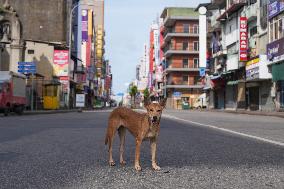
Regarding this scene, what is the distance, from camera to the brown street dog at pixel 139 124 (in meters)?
5.48

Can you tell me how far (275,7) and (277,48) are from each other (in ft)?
12.1

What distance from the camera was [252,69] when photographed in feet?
140

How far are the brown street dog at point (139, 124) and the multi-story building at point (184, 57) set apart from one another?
81.9 meters

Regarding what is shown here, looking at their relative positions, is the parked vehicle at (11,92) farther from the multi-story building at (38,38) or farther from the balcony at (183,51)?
Result: the balcony at (183,51)

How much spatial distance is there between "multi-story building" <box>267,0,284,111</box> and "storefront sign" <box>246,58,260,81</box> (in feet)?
6.34

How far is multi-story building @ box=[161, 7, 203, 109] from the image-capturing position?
289 feet

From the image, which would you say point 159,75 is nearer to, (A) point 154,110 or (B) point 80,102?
(B) point 80,102

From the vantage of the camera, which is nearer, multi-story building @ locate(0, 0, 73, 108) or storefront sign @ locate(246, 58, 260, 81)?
storefront sign @ locate(246, 58, 260, 81)

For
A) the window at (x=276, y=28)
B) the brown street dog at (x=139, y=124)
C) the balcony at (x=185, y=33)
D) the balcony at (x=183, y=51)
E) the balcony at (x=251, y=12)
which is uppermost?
the balcony at (x=185, y=33)

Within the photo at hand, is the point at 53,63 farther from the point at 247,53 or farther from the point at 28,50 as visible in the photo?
the point at 247,53

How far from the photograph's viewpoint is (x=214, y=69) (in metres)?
62.8

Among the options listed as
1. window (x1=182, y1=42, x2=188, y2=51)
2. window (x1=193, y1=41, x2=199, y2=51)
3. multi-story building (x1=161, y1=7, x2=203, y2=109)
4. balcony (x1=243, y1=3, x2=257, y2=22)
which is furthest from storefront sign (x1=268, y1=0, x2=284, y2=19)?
window (x1=182, y1=42, x2=188, y2=51)

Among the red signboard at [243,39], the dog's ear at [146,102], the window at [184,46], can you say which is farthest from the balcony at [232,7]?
the dog's ear at [146,102]

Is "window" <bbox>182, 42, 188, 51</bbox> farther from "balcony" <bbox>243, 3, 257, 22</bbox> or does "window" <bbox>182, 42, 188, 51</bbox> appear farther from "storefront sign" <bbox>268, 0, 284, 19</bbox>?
"storefront sign" <bbox>268, 0, 284, 19</bbox>
